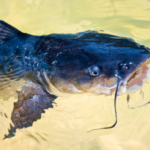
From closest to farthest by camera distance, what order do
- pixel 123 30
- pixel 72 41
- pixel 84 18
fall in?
pixel 72 41 → pixel 123 30 → pixel 84 18

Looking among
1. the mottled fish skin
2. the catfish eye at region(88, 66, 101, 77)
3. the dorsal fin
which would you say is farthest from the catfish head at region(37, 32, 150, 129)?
the dorsal fin

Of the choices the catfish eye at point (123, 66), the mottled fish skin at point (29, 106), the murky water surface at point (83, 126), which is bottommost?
the murky water surface at point (83, 126)

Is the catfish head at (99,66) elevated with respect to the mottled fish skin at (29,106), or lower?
elevated

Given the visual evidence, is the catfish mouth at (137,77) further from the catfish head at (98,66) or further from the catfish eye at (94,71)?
the catfish eye at (94,71)

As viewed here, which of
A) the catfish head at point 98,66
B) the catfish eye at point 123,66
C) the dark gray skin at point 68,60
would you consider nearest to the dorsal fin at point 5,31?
the dark gray skin at point 68,60

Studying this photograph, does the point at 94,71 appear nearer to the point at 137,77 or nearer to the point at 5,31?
the point at 137,77

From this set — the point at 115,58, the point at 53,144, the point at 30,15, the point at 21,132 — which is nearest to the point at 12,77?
the point at 21,132

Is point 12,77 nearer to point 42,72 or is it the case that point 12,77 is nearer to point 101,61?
point 42,72
